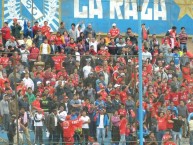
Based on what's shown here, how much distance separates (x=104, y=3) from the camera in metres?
42.9

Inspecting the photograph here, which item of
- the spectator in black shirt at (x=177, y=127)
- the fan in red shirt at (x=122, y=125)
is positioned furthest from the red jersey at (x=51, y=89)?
the spectator in black shirt at (x=177, y=127)

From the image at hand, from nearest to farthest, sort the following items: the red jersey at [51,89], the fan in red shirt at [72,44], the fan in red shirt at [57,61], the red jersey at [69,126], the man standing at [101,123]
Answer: the red jersey at [69,126], the man standing at [101,123], the red jersey at [51,89], the fan in red shirt at [57,61], the fan in red shirt at [72,44]

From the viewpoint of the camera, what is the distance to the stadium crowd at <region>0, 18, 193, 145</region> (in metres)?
27.2

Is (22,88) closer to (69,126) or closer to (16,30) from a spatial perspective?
(69,126)

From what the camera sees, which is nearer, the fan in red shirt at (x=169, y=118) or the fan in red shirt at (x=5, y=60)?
the fan in red shirt at (x=5, y=60)

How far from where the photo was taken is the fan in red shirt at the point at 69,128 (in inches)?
1077

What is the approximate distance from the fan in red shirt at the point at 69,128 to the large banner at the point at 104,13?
12.8 metres

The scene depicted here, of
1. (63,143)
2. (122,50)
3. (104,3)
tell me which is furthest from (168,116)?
(104,3)

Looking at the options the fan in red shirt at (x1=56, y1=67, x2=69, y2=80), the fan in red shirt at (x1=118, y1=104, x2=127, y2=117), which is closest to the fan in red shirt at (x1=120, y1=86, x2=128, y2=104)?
the fan in red shirt at (x1=118, y1=104, x2=127, y2=117)

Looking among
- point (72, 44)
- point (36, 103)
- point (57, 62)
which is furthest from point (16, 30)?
point (36, 103)

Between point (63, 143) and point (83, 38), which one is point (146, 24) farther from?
point (63, 143)

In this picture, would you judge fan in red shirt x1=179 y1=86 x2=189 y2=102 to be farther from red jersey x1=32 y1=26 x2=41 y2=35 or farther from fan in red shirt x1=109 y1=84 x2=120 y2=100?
red jersey x1=32 y1=26 x2=41 y2=35

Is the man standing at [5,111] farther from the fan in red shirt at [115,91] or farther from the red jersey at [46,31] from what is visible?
the red jersey at [46,31]

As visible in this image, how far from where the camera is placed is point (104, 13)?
42.7 m
